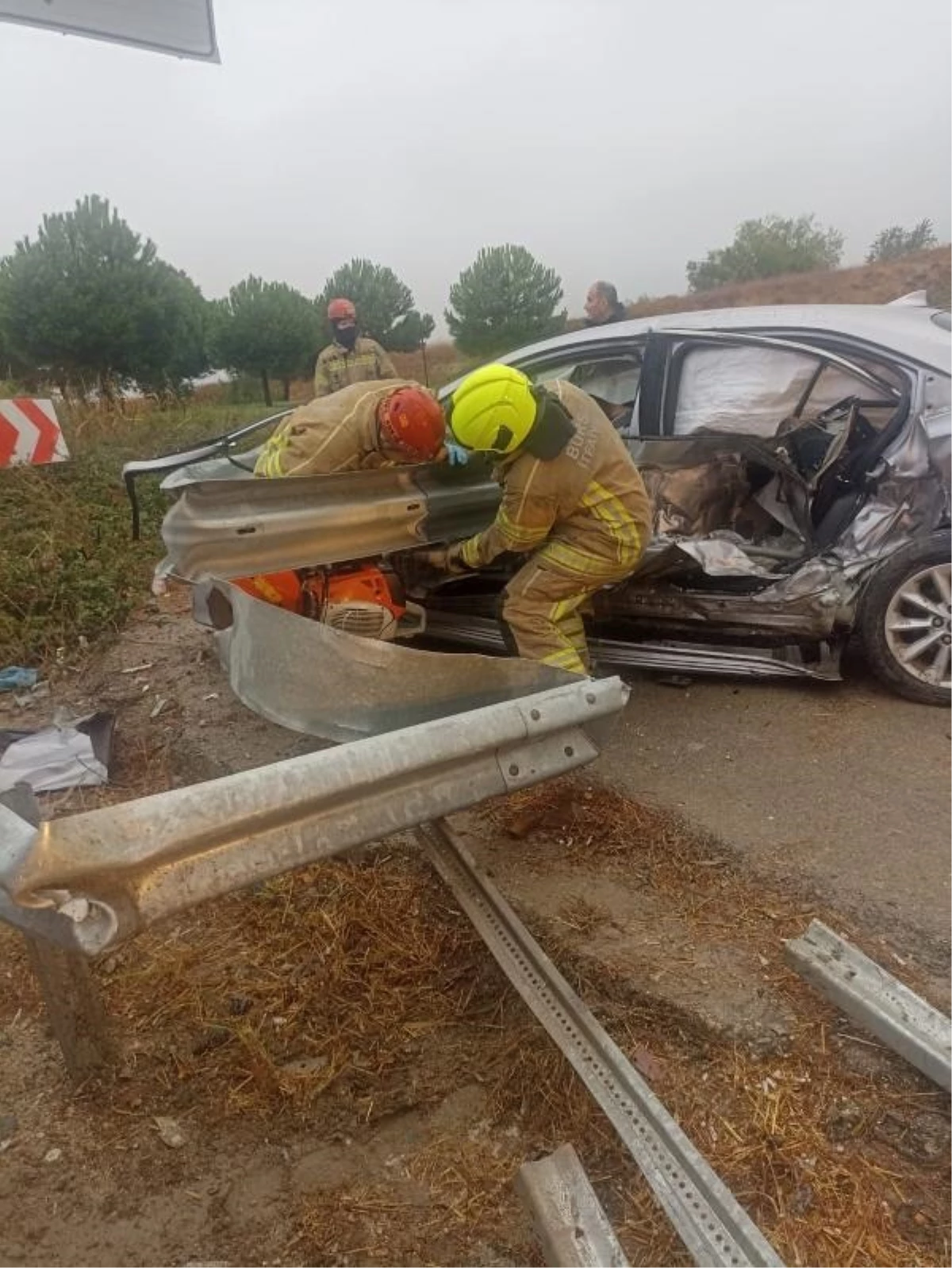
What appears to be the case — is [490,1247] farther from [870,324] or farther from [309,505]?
[870,324]

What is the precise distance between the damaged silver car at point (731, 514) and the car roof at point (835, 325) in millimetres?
12

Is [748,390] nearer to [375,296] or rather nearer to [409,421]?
[409,421]

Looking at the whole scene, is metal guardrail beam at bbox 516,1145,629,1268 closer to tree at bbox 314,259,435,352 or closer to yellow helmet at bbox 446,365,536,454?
yellow helmet at bbox 446,365,536,454

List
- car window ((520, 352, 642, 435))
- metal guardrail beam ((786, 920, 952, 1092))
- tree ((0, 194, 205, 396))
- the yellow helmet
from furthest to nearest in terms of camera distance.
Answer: tree ((0, 194, 205, 396)) < car window ((520, 352, 642, 435)) < the yellow helmet < metal guardrail beam ((786, 920, 952, 1092))

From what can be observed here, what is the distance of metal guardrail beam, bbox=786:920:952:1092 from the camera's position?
200 cm

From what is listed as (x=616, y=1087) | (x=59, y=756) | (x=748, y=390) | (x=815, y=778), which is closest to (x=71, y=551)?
(x=59, y=756)

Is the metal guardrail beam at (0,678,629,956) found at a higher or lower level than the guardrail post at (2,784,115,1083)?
higher

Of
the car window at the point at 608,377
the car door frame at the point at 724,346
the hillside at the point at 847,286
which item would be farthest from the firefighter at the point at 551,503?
the hillside at the point at 847,286

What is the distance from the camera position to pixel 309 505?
338 centimetres

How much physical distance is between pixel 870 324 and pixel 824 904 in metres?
2.68

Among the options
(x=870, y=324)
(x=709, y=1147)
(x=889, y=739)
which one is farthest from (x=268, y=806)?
(x=870, y=324)

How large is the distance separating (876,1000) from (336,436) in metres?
2.64

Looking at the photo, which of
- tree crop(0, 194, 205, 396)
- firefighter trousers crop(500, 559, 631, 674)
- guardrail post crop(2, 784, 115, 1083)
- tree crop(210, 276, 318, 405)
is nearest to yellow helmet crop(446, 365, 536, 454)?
firefighter trousers crop(500, 559, 631, 674)

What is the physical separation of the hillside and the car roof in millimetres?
22167
